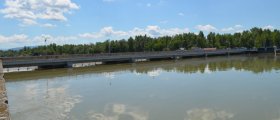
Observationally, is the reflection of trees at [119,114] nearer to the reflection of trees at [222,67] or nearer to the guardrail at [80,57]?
the reflection of trees at [222,67]

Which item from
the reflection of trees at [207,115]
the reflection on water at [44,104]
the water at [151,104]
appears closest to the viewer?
the reflection of trees at [207,115]

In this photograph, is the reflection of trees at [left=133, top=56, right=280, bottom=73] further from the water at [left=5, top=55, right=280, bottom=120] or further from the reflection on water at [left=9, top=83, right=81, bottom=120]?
the reflection on water at [left=9, top=83, right=81, bottom=120]

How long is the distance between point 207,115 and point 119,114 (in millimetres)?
4958

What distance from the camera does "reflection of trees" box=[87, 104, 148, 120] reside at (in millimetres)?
18906

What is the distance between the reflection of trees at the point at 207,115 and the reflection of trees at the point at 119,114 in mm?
2511

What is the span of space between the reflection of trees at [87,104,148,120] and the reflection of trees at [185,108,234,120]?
251 cm

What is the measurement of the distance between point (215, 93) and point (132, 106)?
7.94 m

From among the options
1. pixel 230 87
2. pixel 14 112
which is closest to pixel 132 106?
pixel 14 112

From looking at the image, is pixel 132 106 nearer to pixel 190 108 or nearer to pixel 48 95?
pixel 190 108

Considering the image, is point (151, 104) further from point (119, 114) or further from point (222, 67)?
point (222, 67)

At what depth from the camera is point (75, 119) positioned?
18781 mm

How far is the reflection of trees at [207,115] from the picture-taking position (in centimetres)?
1838

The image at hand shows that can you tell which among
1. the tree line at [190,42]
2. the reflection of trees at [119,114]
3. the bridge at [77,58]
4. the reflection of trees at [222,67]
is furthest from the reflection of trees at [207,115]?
the tree line at [190,42]

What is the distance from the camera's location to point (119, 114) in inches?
782
